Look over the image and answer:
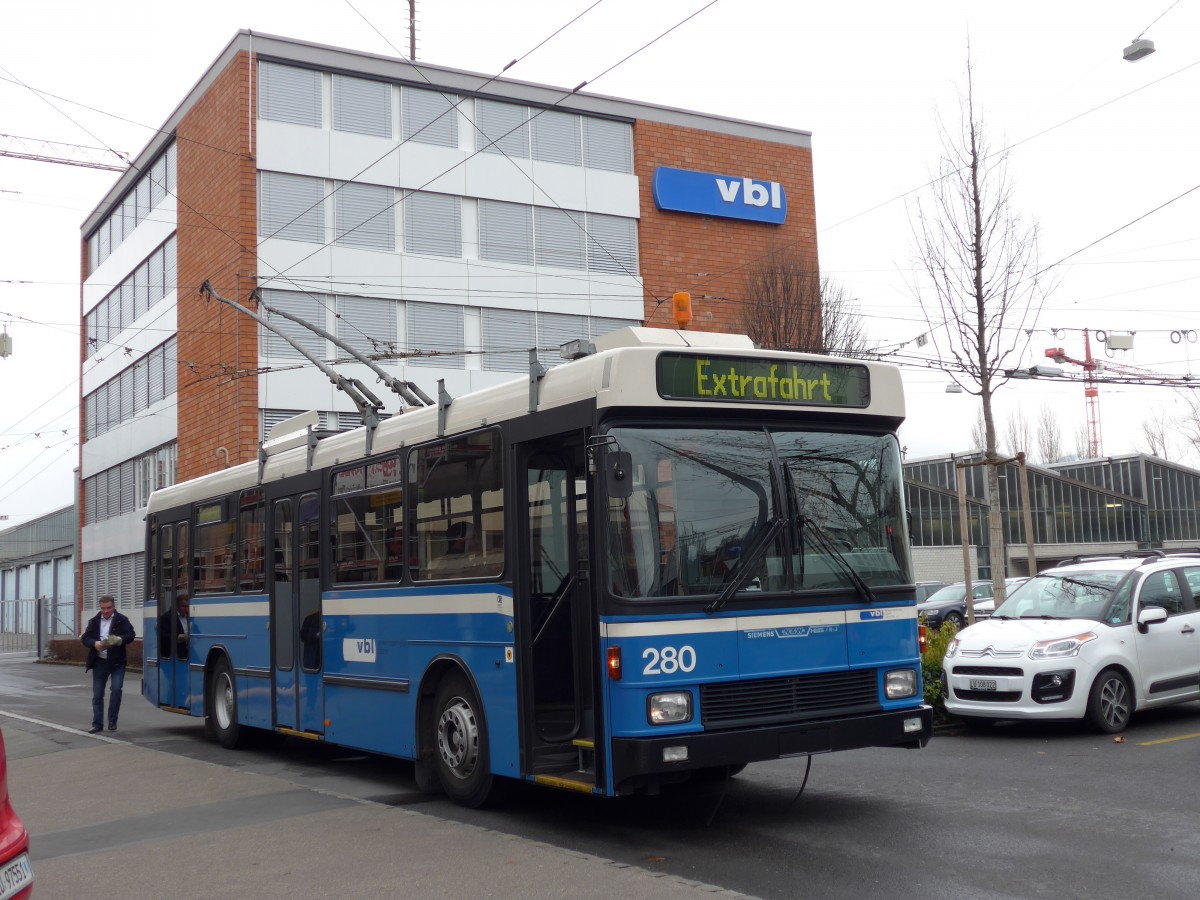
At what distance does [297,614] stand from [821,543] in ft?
19.3

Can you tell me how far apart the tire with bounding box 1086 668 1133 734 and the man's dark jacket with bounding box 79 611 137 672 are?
1168cm

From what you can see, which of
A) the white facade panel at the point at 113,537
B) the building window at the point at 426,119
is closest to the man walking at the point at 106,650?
the building window at the point at 426,119

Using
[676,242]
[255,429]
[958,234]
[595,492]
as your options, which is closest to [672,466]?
[595,492]

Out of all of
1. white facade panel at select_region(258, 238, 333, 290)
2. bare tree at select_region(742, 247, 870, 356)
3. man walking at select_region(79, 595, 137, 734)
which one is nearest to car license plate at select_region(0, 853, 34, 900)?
man walking at select_region(79, 595, 137, 734)

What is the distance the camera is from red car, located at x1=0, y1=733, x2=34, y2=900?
4.41 metres

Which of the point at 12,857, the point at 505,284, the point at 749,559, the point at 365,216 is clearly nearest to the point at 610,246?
the point at 505,284

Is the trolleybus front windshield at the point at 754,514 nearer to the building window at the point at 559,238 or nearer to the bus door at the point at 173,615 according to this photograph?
the bus door at the point at 173,615

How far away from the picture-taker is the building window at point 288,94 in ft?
101

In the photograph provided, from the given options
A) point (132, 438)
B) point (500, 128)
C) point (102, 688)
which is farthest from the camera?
point (132, 438)

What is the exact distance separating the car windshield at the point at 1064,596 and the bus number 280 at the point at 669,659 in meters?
6.50

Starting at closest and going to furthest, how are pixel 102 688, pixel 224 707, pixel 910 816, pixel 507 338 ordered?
1. pixel 910 816
2. pixel 224 707
3. pixel 102 688
4. pixel 507 338

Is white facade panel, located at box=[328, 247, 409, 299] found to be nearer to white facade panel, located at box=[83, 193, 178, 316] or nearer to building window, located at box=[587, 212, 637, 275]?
building window, located at box=[587, 212, 637, 275]

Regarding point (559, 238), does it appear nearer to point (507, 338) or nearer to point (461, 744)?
point (507, 338)

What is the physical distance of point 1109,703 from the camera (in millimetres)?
12156
